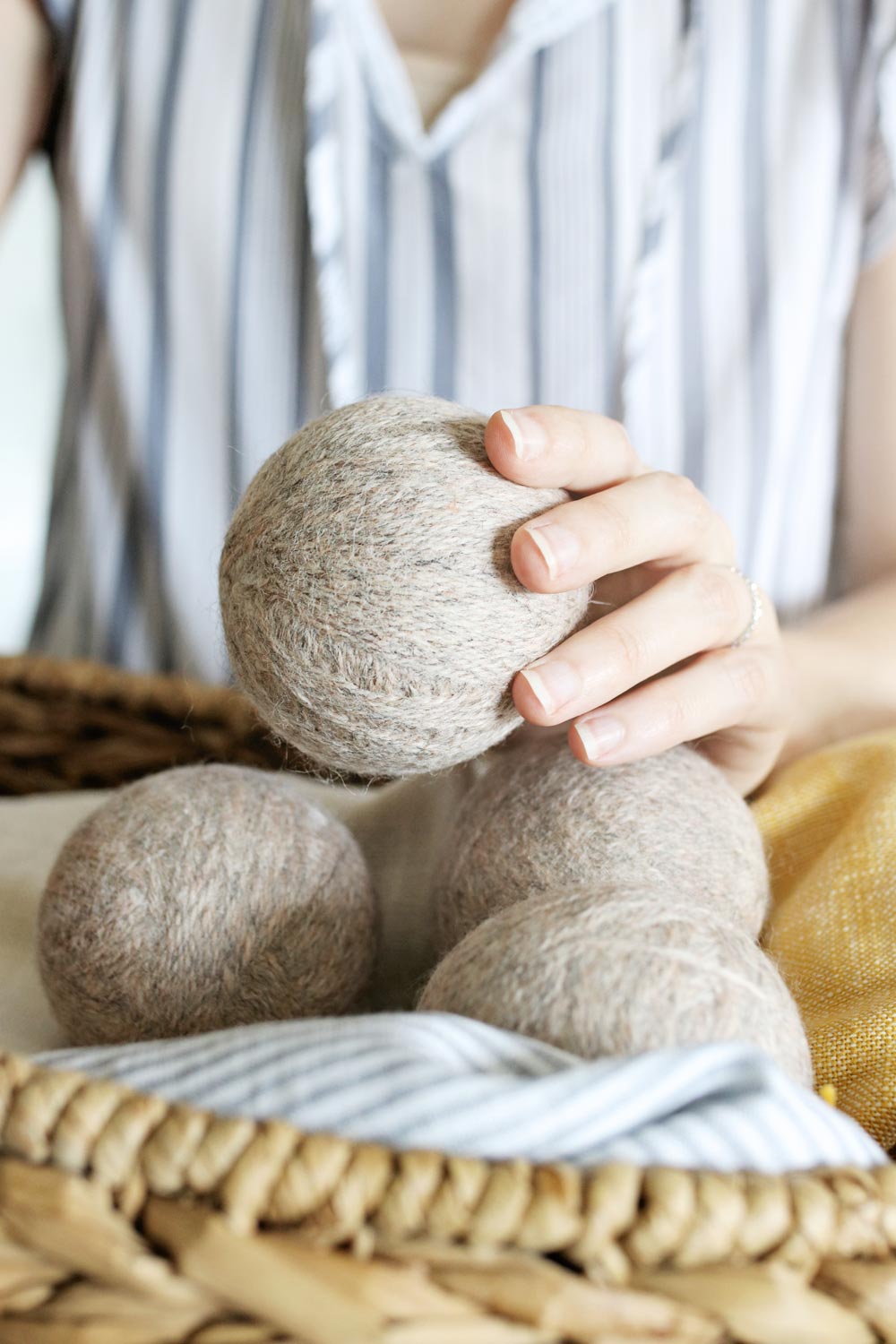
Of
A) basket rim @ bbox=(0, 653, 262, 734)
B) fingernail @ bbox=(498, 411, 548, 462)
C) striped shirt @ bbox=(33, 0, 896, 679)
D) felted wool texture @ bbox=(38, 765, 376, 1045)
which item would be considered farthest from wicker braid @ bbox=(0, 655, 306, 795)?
fingernail @ bbox=(498, 411, 548, 462)

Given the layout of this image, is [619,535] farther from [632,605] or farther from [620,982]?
[620,982]

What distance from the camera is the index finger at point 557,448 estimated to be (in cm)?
36

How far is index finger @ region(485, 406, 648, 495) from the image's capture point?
1.19 ft

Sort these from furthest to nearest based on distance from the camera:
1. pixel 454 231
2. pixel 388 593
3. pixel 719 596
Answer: pixel 454 231 < pixel 719 596 < pixel 388 593

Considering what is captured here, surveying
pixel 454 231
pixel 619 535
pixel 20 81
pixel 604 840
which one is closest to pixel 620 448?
pixel 619 535

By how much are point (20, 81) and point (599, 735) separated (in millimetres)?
765

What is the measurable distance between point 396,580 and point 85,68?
0.71 metres

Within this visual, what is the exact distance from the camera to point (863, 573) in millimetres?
942

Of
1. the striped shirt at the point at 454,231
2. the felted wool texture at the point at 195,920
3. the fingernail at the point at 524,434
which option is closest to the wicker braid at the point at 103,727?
the striped shirt at the point at 454,231

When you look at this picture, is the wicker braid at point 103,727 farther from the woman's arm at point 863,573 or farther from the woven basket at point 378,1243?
the woven basket at point 378,1243

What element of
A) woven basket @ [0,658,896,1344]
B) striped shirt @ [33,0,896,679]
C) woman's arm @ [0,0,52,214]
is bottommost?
woven basket @ [0,658,896,1344]

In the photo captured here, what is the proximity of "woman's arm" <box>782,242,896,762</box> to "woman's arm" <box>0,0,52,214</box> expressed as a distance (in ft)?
2.25

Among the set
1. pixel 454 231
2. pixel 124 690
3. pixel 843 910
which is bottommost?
pixel 843 910

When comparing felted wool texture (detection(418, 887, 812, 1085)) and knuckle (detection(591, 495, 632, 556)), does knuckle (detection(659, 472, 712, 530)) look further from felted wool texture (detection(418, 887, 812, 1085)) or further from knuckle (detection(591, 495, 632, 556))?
felted wool texture (detection(418, 887, 812, 1085))
